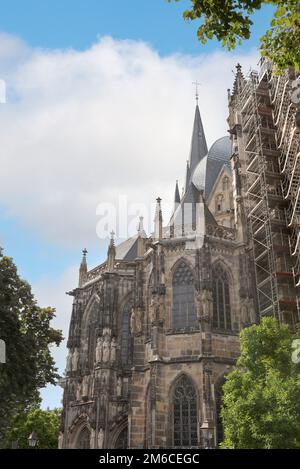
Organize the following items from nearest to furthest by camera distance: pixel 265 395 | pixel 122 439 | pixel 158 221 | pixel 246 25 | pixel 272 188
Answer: pixel 246 25 → pixel 265 395 → pixel 122 439 → pixel 158 221 → pixel 272 188

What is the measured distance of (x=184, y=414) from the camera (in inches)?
920

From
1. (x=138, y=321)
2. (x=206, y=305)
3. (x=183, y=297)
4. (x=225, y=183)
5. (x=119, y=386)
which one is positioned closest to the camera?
(x=206, y=305)

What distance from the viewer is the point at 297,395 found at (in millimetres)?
15328

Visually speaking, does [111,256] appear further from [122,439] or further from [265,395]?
[265,395]

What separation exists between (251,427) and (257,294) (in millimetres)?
11252

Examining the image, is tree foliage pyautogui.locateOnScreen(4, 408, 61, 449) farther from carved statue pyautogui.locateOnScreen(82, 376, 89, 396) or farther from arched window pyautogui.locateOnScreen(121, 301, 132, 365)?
arched window pyautogui.locateOnScreen(121, 301, 132, 365)

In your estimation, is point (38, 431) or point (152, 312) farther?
point (38, 431)

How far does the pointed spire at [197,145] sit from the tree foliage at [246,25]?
34.2 m

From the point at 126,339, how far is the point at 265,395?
15641 millimetres

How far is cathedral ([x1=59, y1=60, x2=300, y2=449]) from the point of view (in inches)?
933

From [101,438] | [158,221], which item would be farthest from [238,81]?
[101,438]

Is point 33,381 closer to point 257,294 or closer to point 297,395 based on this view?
point 297,395
